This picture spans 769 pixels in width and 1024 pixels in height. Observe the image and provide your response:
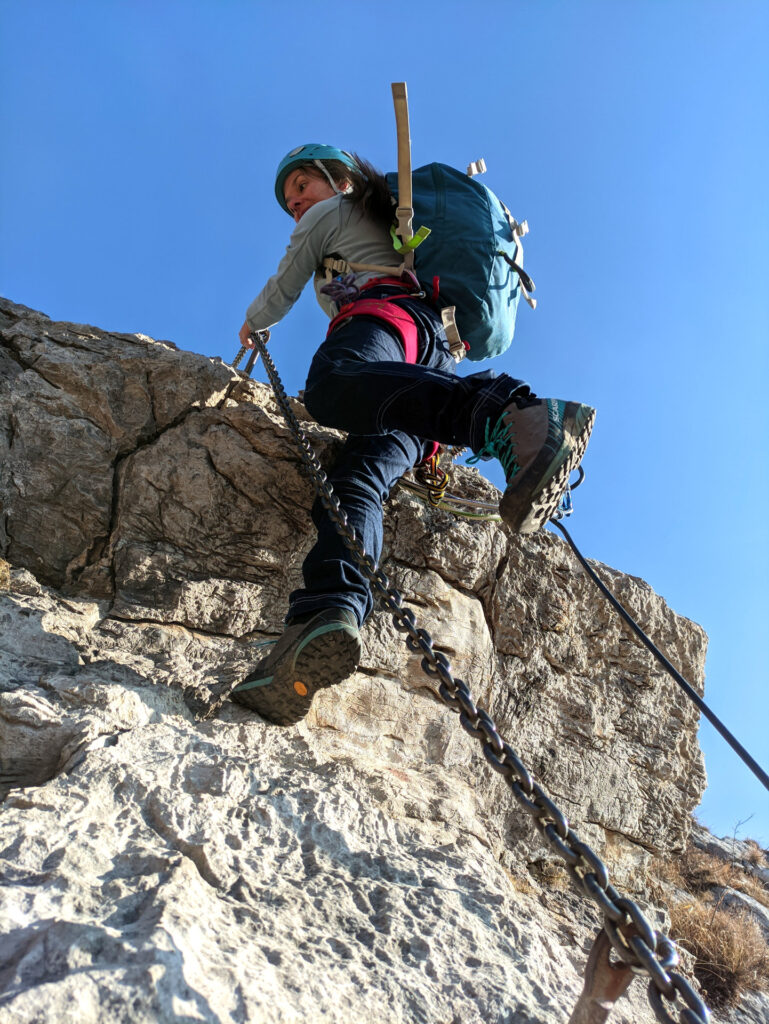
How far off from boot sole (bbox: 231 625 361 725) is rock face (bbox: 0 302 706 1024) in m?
0.08

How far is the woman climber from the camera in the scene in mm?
2285

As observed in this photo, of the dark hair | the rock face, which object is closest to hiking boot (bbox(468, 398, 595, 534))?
the rock face

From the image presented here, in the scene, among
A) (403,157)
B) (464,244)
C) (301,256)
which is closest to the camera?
(403,157)

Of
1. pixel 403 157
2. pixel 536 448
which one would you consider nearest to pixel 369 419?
pixel 536 448

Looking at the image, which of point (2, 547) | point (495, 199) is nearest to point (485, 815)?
point (2, 547)

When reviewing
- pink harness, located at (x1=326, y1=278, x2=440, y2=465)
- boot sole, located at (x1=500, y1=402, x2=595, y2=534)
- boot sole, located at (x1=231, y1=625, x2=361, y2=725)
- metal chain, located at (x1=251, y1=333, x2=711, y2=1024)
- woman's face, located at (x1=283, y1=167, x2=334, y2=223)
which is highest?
woman's face, located at (x1=283, y1=167, x2=334, y2=223)

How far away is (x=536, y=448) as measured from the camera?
223 cm

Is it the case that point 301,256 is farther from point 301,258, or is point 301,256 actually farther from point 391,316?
point 391,316

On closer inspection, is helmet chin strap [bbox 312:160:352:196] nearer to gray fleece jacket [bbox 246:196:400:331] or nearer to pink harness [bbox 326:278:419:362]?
gray fleece jacket [bbox 246:196:400:331]

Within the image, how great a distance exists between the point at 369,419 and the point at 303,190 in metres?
1.83

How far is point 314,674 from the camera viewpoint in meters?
2.33

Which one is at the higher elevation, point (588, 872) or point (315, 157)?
point (315, 157)

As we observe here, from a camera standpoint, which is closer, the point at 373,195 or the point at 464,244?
the point at 464,244

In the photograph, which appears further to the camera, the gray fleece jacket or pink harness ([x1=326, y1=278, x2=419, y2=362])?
the gray fleece jacket
